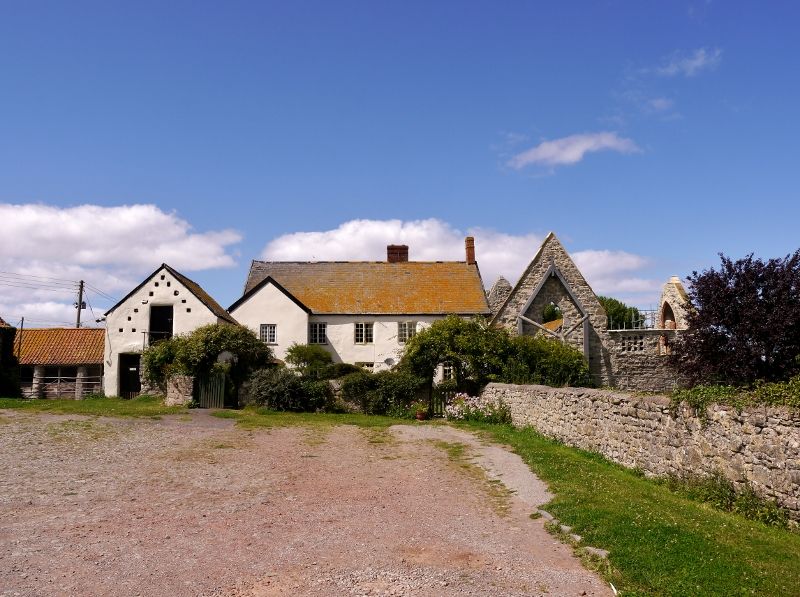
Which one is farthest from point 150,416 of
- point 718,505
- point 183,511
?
point 718,505

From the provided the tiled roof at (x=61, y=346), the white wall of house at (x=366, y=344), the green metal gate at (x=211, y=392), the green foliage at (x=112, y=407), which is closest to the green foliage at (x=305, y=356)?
the white wall of house at (x=366, y=344)

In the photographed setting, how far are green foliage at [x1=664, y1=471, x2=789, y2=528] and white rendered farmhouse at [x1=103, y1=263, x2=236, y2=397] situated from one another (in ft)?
88.3

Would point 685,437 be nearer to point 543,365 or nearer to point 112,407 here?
point 543,365

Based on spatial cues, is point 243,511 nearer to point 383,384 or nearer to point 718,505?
point 718,505

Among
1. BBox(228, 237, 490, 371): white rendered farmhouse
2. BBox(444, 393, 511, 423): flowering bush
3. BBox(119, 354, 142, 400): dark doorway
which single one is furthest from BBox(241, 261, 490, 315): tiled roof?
BBox(444, 393, 511, 423): flowering bush

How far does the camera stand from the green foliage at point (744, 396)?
9.41 meters

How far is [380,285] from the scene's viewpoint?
130ft

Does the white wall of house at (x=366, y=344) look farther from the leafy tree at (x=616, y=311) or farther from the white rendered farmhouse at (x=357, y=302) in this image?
the leafy tree at (x=616, y=311)

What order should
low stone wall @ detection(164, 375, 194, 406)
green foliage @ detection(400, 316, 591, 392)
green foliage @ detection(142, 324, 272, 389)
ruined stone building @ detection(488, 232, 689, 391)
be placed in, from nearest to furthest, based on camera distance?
green foliage @ detection(400, 316, 591, 392) < low stone wall @ detection(164, 375, 194, 406) < green foliage @ detection(142, 324, 272, 389) < ruined stone building @ detection(488, 232, 689, 391)

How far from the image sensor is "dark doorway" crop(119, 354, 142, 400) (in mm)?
33812

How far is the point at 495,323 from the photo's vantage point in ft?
109

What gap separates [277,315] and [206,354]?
27.5 ft

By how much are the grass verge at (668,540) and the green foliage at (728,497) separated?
0.22m

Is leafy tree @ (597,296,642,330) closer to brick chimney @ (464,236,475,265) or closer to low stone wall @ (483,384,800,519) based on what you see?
brick chimney @ (464,236,475,265)
